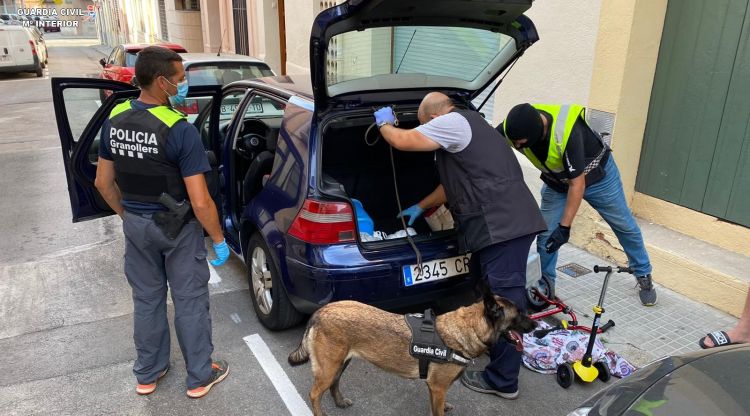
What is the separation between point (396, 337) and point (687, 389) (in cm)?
123

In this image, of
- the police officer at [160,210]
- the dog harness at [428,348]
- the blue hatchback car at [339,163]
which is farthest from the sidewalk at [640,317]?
the police officer at [160,210]

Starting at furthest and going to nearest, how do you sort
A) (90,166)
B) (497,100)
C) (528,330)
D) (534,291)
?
1. (497,100)
2. (534,291)
3. (90,166)
4. (528,330)

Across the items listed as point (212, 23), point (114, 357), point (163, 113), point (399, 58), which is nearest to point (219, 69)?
point (399, 58)

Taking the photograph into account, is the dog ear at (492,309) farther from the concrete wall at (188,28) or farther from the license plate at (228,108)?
the concrete wall at (188,28)

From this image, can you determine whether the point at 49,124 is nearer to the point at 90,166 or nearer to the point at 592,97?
the point at 90,166

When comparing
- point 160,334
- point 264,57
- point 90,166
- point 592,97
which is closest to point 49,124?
point 264,57

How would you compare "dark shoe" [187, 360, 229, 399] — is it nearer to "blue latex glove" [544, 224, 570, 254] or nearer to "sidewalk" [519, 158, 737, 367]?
"blue latex glove" [544, 224, 570, 254]

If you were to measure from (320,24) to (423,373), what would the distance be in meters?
1.88

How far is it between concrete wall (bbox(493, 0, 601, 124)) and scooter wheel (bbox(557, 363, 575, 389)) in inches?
107

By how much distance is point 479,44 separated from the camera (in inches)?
158

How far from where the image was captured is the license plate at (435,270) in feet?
10.3

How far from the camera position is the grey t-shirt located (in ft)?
9.25

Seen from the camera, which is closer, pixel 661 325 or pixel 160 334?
pixel 160 334

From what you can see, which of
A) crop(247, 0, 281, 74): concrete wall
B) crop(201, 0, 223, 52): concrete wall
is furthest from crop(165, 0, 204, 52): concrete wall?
crop(247, 0, 281, 74): concrete wall
